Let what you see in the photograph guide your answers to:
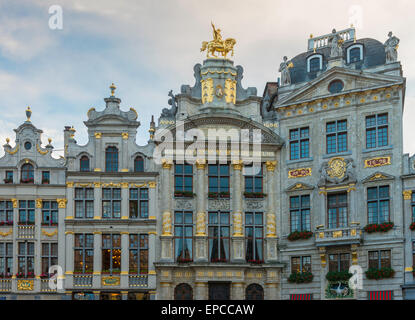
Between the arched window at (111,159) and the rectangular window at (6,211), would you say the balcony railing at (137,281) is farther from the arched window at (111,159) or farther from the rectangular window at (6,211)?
the rectangular window at (6,211)

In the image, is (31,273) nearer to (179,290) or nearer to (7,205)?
(7,205)

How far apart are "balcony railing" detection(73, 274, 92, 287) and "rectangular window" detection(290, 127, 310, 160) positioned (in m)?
12.2

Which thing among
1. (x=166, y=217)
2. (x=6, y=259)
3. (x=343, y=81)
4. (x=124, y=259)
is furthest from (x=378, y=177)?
(x=6, y=259)

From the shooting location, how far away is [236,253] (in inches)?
1431

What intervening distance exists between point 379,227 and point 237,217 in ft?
23.7

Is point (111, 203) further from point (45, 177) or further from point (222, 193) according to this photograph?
point (222, 193)

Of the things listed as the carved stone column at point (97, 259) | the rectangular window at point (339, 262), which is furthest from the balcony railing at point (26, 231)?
the rectangular window at point (339, 262)

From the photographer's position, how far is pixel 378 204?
1359 inches

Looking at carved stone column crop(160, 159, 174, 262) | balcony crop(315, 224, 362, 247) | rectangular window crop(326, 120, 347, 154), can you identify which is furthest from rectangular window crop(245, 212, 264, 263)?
rectangular window crop(326, 120, 347, 154)

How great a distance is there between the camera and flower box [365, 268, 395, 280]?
33.2 meters

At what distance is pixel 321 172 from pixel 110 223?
11022 mm

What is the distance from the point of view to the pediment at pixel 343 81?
35312 millimetres

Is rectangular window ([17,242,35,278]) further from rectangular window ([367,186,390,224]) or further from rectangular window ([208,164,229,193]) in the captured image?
rectangular window ([367,186,390,224])

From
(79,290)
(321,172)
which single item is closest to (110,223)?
(79,290)
